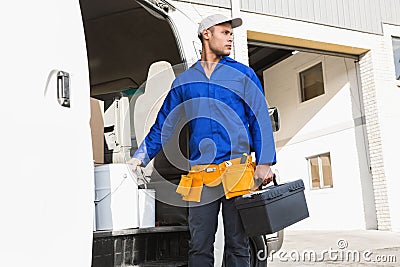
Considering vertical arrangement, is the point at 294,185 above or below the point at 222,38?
below

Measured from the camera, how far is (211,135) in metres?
2.76

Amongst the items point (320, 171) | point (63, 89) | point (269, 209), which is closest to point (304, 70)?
point (320, 171)

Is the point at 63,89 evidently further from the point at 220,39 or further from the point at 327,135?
the point at 327,135

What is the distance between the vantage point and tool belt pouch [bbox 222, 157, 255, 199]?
2649 mm

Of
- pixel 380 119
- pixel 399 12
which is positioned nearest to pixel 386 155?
pixel 380 119

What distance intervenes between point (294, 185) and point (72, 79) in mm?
1507

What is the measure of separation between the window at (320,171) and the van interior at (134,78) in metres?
9.77

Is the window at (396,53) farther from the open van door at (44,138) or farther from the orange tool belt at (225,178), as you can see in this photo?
the open van door at (44,138)

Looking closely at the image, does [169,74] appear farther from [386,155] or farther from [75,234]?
[386,155]

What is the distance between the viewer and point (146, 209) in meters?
2.80

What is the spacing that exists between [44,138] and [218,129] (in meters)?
1.42

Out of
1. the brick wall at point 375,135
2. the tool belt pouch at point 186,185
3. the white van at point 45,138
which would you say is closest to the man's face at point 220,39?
the tool belt pouch at point 186,185

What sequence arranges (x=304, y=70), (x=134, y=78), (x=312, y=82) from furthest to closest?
(x=304, y=70), (x=312, y=82), (x=134, y=78)

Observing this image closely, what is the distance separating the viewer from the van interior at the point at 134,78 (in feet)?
11.1
